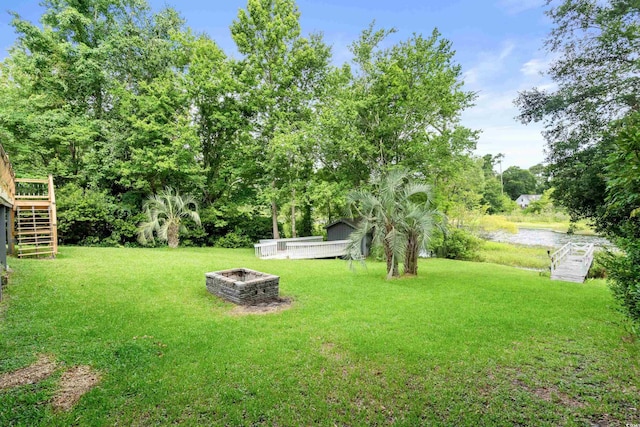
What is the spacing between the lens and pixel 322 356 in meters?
4.16

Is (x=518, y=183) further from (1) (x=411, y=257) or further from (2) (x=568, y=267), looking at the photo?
(1) (x=411, y=257)

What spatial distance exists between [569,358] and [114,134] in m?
19.7

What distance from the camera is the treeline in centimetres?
1505

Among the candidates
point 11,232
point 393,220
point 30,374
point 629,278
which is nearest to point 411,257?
point 393,220

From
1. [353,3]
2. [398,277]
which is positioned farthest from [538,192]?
[398,277]

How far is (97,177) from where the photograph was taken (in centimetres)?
1563

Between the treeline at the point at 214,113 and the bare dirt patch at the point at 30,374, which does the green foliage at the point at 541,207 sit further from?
the bare dirt patch at the point at 30,374

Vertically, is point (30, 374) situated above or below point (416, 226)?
below

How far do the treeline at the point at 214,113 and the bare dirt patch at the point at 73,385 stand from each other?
12121 millimetres

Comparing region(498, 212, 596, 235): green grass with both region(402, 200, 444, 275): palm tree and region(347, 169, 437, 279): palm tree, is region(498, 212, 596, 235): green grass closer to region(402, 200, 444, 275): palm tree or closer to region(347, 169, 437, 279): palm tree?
region(402, 200, 444, 275): palm tree

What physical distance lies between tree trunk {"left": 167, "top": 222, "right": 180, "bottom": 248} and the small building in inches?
314

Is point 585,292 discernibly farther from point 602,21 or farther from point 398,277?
point 602,21

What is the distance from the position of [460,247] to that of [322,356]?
622 inches

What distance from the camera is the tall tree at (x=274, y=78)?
16328 mm
